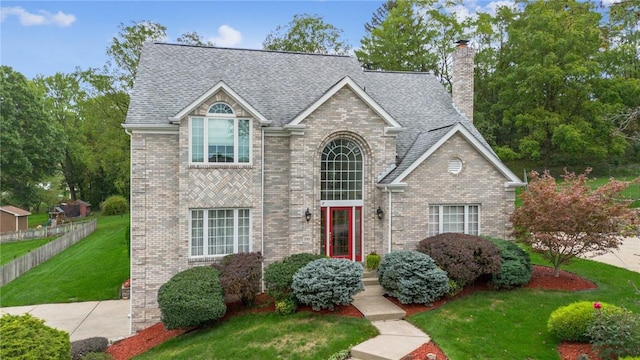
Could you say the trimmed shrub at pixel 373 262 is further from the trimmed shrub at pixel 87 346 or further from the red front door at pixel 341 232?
the trimmed shrub at pixel 87 346

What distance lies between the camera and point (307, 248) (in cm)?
1384

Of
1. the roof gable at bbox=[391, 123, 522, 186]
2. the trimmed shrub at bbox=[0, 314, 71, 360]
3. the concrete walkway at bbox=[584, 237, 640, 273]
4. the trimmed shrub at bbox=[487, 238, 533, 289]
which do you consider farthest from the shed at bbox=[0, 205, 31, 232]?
the concrete walkway at bbox=[584, 237, 640, 273]

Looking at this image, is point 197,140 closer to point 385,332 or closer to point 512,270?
point 385,332

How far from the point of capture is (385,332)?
1007cm

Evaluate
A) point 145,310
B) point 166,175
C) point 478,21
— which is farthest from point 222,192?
point 478,21

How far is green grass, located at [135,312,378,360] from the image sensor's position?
9.47 m

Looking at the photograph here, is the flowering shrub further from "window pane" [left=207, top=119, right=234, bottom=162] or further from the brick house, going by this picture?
"window pane" [left=207, top=119, right=234, bottom=162]

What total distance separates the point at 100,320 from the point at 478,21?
3935 centimetres

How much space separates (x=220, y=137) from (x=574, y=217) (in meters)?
11.5

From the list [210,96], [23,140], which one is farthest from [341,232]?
[23,140]

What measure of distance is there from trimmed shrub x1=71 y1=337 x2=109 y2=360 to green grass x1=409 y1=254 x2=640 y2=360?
8928mm

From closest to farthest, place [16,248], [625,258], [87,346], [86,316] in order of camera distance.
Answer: [87,346] < [86,316] < [625,258] < [16,248]

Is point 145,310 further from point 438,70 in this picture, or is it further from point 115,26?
point 438,70

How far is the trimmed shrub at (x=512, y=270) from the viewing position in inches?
483
